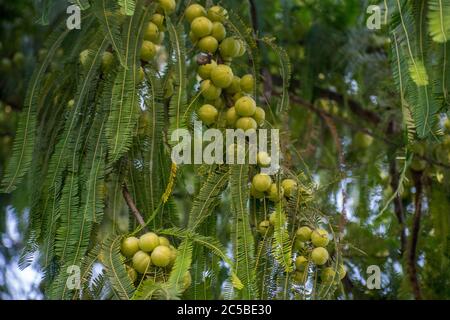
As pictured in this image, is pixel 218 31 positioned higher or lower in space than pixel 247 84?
higher

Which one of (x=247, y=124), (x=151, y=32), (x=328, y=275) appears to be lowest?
(x=328, y=275)

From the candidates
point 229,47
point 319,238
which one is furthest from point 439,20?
point 229,47

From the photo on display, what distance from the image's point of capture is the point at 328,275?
1.54 meters

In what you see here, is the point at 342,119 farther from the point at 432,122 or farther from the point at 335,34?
the point at 432,122

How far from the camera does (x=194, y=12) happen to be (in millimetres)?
1798

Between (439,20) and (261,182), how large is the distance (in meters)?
0.53

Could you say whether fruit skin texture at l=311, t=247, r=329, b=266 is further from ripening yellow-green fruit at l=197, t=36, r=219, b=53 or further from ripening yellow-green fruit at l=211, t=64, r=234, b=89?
ripening yellow-green fruit at l=197, t=36, r=219, b=53

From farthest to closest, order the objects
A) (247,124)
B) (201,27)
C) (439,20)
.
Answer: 1. (201,27)
2. (247,124)
3. (439,20)

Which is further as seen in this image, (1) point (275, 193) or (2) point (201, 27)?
(2) point (201, 27)

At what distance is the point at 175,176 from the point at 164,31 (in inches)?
17.9

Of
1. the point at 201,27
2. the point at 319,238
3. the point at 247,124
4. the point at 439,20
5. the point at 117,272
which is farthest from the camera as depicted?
the point at 201,27

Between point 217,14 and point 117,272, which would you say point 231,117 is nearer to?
point 217,14

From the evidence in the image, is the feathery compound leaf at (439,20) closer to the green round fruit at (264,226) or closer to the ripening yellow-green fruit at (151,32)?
the green round fruit at (264,226)
